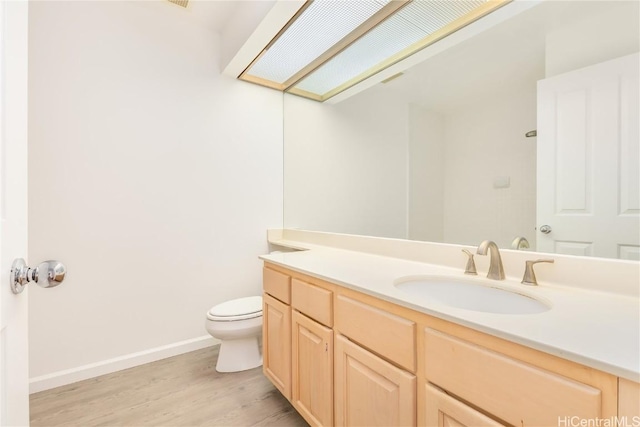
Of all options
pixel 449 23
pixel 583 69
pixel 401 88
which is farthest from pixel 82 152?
pixel 583 69

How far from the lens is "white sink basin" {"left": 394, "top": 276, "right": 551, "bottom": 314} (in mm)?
935

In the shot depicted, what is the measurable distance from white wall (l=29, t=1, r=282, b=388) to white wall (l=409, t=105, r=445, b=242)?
4.45 ft

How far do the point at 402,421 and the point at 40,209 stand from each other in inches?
88.1

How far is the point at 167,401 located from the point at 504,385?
1.75m

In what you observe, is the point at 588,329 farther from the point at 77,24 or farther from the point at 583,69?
the point at 77,24

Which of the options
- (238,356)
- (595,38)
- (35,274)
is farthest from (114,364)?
(595,38)

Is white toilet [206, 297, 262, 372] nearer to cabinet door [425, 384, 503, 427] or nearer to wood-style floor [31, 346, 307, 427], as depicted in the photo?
wood-style floor [31, 346, 307, 427]

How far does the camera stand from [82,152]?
1.75m

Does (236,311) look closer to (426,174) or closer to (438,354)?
(438,354)

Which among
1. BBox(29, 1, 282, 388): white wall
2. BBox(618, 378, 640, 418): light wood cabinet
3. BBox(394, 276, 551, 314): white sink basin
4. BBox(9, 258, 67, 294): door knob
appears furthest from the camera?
BBox(29, 1, 282, 388): white wall

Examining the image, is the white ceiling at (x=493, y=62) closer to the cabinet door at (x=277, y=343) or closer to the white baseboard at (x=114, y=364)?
the cabinet door at (x=277, y=343)

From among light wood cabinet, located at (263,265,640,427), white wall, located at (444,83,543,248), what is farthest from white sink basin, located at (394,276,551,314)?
white wall, located at (444,83,543,248)

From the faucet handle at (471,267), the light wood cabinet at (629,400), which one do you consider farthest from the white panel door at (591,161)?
the light wood cabinet at (629,400)

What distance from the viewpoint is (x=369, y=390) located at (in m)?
0.95
